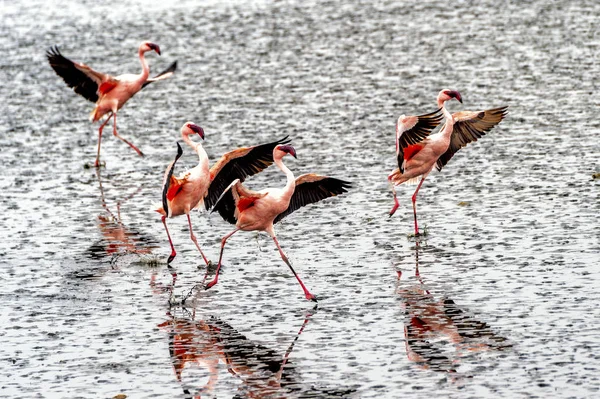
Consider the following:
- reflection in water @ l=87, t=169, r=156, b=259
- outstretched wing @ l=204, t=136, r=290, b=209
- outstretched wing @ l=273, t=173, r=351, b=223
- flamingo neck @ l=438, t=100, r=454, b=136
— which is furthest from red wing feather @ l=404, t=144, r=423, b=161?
reflection in water @ l=87, t=169, r=156, b=259

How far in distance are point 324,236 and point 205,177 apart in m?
1.69

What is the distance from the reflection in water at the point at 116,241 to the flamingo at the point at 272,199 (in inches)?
75.9

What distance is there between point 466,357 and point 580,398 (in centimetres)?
125

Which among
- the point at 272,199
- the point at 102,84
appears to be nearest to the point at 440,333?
the point at 272,199

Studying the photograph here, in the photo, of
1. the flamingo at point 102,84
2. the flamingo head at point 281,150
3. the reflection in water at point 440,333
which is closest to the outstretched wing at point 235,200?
the flamingo head at point 281,150

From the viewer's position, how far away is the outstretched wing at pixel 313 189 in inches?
496

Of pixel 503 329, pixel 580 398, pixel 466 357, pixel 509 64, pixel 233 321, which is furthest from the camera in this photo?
pixel 509 64

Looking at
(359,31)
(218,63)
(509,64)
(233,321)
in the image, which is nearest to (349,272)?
(233,321)

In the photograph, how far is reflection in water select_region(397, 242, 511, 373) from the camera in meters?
9.92

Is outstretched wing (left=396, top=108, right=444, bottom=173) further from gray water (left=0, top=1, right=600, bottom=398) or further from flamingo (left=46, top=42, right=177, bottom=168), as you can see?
flamingo (left=46, top=42, right=177, bottom=168)

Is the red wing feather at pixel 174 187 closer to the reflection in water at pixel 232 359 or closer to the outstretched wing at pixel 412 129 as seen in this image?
the reflection in water at pixel 232 359

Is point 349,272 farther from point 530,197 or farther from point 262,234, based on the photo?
point 530,197

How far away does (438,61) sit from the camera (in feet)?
82.5

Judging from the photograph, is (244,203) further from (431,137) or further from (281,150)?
(431,137)
